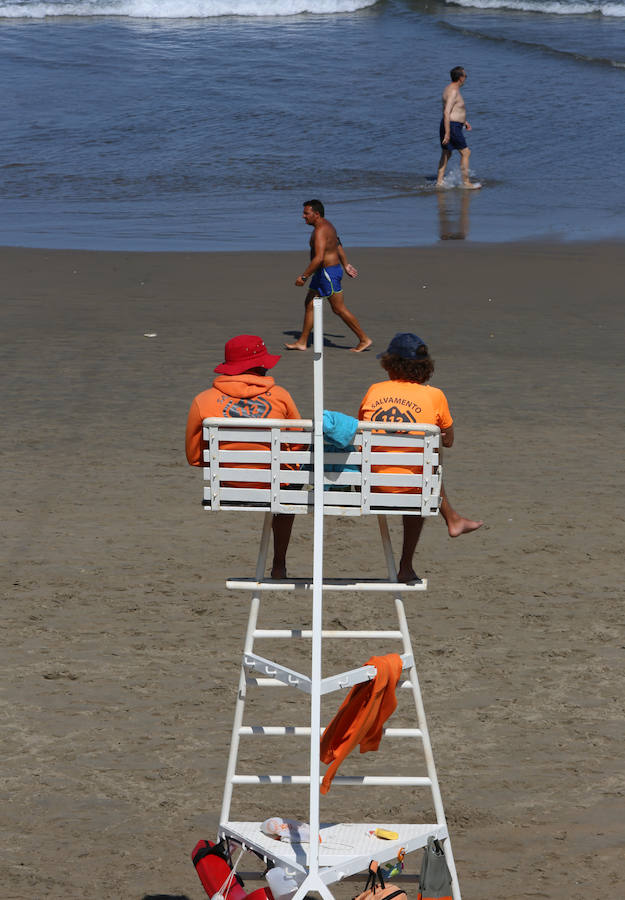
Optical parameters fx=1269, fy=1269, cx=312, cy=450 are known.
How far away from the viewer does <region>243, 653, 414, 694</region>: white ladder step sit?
3.66 meters

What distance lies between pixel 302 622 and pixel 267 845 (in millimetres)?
2463

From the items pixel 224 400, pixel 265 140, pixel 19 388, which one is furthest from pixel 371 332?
pixel 265 140

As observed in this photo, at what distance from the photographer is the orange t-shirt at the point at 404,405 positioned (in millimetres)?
4334

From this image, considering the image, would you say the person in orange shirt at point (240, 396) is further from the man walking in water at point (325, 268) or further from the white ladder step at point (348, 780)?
the man walking in water at point (325, 268)

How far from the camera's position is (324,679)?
12.3 ft

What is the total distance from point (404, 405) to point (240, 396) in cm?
58

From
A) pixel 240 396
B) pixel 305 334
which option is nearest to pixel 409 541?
pixel 240 396

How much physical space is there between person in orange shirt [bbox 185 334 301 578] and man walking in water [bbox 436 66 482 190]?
1605cm

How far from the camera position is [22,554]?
7.26m

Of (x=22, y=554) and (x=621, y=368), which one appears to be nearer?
(x=22, y=554)

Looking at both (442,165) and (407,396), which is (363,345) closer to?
(407,396)

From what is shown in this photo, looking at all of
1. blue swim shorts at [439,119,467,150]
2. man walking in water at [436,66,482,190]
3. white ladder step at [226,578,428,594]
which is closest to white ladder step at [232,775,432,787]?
white ladder step at [226,578,428,594]

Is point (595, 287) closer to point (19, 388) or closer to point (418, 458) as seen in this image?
point (19, 388)

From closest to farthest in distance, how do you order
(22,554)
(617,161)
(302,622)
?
(302,622), (22,554), (617,161)
